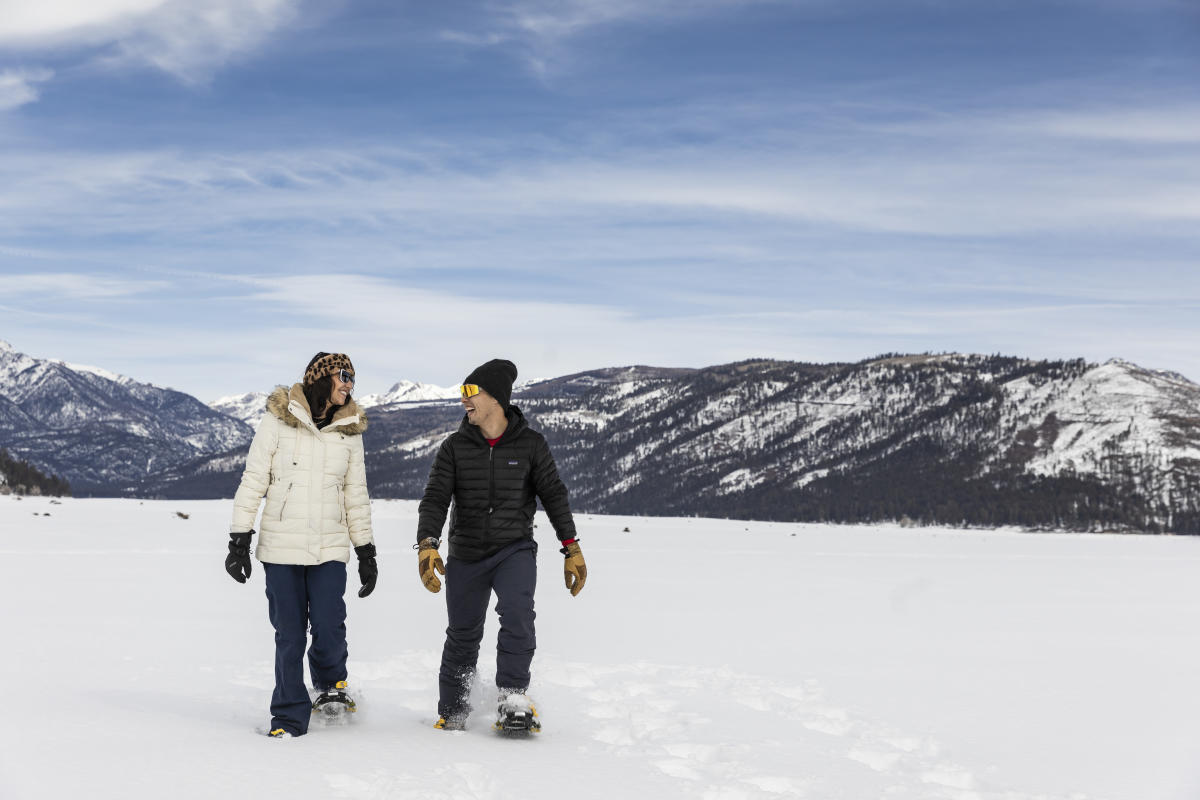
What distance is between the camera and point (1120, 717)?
807 cm

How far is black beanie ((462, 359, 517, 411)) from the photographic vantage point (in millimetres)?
7004

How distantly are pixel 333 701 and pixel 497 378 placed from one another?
2.47 m

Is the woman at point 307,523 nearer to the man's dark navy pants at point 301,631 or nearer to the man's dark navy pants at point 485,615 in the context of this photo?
the man's dark navy pants at point 301,631

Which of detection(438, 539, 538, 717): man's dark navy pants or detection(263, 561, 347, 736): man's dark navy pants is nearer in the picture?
detection(263, 561, 347, 736): man's dark navy pants

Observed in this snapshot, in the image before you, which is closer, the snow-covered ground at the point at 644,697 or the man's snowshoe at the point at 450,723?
the snow-covered ground at the point at 644,697

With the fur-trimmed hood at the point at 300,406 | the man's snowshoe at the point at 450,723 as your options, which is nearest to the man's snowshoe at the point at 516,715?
the man's snowshoe at the point at 450,723

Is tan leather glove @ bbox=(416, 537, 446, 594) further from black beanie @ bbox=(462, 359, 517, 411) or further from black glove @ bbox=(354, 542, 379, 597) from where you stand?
black beanie @ bbox=(462, 359, 517, 411)

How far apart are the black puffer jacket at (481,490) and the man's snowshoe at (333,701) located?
116cm

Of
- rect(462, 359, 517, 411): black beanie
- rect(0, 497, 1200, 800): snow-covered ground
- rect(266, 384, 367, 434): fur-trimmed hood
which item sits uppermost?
rect(462, 359, 517, 411): black beanie

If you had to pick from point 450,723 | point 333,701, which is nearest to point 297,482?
point 333,701

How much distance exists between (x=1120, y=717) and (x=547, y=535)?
31.4 m

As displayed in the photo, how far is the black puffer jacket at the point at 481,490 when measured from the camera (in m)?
6.97

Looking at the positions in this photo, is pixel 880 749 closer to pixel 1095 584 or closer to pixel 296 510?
pixel 296 510

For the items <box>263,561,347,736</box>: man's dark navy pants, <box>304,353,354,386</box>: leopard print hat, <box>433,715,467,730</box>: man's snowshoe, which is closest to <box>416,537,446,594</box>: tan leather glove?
<box>263,561,347,736</box>: man's dark navy pants
